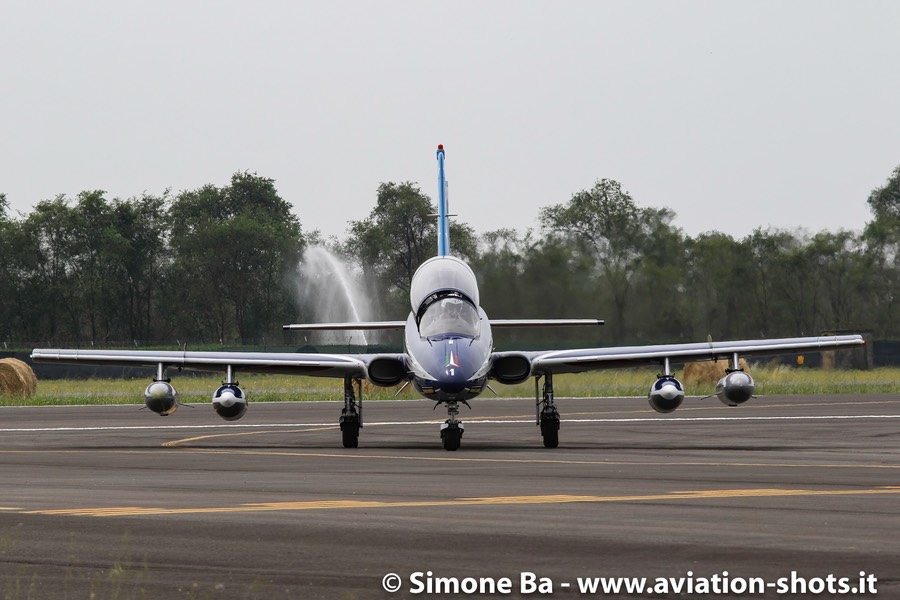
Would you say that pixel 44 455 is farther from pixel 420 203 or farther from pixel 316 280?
pixel 420 203

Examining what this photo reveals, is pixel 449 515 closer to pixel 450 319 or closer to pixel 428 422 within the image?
pixel 450 319

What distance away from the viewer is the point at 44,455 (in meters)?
28.0

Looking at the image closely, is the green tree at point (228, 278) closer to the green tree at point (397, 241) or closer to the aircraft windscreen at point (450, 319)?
the green tree at point (397, 241)

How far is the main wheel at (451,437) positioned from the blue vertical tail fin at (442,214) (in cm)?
666

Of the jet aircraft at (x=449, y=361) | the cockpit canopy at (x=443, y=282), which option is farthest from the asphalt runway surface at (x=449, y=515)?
the cockpit canopy at (x=443, y=282)

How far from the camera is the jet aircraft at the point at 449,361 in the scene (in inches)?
1099

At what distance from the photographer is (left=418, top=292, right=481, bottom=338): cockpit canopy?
28.2 meters

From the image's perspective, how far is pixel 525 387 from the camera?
197 feet

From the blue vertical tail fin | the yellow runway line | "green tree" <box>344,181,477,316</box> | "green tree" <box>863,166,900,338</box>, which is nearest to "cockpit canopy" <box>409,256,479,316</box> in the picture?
the blue vertical tail fin

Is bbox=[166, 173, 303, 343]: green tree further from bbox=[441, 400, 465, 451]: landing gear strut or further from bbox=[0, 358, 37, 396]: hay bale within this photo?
bbox=[441, 400, 465, 451]: landing gear strut

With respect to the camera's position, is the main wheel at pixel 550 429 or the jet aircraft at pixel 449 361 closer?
the jet aircraft at pixel 449 361

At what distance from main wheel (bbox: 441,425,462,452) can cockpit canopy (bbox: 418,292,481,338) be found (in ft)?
6.02

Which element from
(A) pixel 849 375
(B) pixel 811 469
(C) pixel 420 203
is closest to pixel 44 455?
(B) pixel 811 469

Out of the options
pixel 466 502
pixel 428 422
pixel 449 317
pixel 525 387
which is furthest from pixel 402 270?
pixel 466 502
